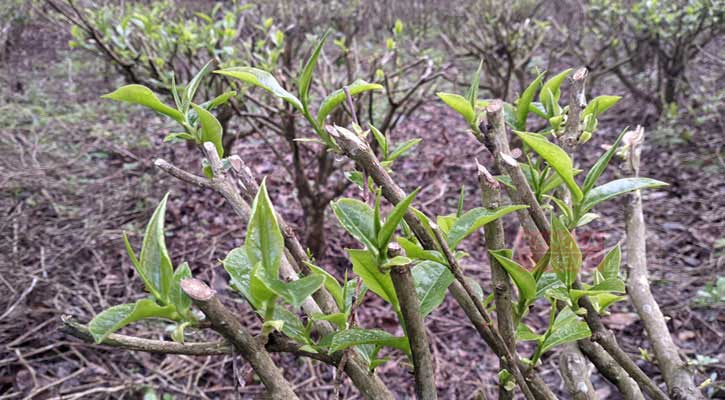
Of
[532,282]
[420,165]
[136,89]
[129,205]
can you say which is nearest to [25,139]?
[129,205]

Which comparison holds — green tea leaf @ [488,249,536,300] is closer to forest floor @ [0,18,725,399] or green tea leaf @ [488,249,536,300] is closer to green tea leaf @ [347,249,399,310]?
green tea leaf @ [347,249,399,310]

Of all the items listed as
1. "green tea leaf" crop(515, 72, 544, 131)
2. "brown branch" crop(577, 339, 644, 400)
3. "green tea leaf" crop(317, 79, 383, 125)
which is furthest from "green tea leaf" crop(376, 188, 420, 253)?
"brown branch" crop(577, 339, 644, 400)

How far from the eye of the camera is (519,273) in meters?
0.52

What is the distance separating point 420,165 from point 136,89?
11.1 feet

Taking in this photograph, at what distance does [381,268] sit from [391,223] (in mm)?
59

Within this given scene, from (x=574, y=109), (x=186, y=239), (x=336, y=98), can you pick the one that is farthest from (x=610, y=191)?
(x=186, y=239)

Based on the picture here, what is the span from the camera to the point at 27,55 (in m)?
6.71

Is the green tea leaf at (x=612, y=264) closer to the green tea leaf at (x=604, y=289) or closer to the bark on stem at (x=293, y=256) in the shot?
the green tea leaf at (x=604, y=289)

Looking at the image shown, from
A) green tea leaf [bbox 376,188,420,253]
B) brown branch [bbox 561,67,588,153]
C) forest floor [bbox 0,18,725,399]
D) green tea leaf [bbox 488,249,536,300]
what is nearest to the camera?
green tea leaf [bbox 376,188,420,253]

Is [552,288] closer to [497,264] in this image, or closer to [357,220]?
[497,264]

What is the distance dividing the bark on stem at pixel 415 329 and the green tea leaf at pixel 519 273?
10 centimetres

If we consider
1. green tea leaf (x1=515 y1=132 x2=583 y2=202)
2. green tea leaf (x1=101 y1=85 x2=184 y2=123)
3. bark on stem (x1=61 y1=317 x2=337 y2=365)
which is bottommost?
bark on stem (x1=61 y1=317 x2=337 y2=365)

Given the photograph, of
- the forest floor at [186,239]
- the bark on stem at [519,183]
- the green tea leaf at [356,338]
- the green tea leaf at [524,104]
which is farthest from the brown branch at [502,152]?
the forest floor at [186,239]

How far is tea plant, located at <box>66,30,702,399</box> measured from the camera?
17.9 inches
